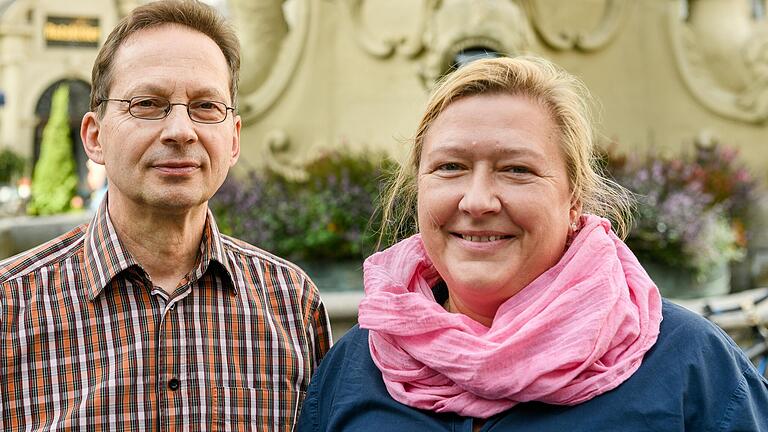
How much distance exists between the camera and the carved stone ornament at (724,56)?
29.2 ft

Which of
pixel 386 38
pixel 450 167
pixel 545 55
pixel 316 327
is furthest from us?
pixel 545 55

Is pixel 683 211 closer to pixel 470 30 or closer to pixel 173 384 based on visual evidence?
pixel 470 30

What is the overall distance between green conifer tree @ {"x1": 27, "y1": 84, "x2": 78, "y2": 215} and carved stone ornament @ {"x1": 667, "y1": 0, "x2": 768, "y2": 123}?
463 inches

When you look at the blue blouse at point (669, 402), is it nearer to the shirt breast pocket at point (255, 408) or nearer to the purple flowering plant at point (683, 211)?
the shirt breast pocket at point (255, 408)

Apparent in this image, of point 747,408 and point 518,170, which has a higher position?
point 518,170

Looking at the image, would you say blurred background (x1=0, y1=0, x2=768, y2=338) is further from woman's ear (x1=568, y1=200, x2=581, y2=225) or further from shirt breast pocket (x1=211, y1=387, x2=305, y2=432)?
woman's ear (x1=568, y1=200, x2=581, y2=225)

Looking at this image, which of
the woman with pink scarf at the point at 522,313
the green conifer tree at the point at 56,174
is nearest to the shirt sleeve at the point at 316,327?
the woman with pink scarf at the point at 522,313

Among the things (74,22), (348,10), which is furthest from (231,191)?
(74,22)

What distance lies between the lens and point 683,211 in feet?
21.9

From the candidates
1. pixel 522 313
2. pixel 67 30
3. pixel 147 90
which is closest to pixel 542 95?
pixel 522 313

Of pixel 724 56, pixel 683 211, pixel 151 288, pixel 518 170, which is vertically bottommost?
pixel 683 211

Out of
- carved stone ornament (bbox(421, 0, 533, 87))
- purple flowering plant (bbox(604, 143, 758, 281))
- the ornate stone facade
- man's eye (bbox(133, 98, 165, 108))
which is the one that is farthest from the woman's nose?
the ornate stone facade

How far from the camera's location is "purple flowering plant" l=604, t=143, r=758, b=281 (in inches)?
261

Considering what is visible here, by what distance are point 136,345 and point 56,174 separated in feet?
59.8
